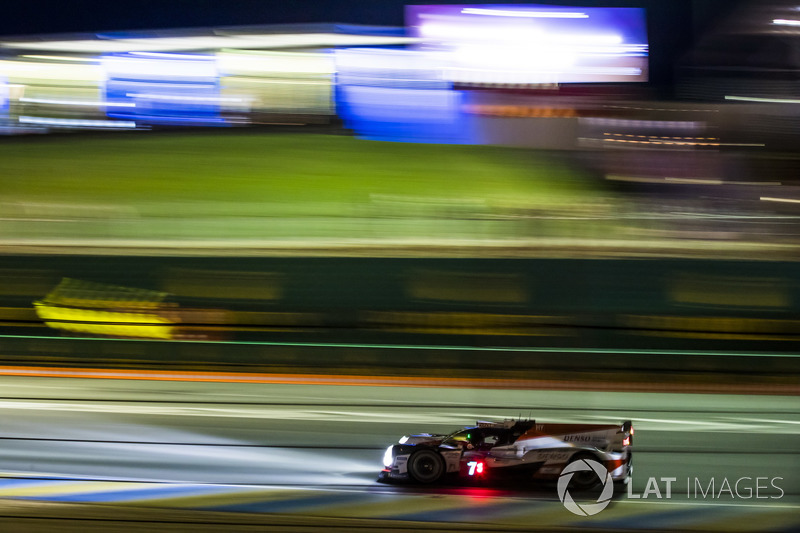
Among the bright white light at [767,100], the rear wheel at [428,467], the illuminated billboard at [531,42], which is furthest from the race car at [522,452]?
the bright white light at [767,100]

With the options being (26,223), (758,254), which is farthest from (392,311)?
(26,223)

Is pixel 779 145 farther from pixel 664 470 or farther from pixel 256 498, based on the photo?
pixel 256 498

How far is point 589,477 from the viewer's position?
186cm

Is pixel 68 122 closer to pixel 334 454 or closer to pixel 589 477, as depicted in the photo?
Result: pixel 334 454

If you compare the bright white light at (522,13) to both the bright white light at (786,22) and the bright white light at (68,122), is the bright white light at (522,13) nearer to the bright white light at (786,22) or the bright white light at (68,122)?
the bright white light at (786,22)

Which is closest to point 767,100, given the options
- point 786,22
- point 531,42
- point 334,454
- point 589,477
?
point 786,22

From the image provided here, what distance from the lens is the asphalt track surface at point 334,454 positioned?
1.85 m

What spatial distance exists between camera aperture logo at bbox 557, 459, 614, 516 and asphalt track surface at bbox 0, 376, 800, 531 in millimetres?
28

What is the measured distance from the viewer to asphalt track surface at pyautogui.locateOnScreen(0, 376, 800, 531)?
6.07 ft

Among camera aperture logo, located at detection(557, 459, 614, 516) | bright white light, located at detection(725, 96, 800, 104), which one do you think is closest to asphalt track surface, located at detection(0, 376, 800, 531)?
camera aperture logo, located at detection(557, 459, 614, 516)

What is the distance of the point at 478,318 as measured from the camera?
5629 millimetres

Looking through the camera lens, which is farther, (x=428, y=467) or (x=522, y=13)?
(x=522, y=13)

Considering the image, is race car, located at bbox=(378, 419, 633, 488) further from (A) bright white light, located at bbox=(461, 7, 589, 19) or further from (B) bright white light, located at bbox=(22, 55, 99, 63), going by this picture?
(B) bright white light, located at bbox=(22, 55, 99, 63)

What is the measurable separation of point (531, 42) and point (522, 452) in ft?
21.2
